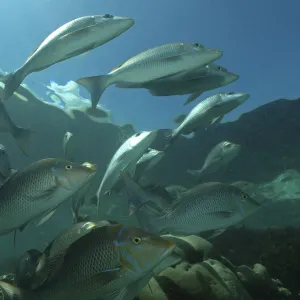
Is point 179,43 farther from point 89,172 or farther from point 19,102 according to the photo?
point 19,102

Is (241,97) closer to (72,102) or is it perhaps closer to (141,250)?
(141,250)

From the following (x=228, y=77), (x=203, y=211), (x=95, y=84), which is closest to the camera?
(x=95, y=84)

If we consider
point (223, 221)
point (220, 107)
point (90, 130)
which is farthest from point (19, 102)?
point (223, 221)

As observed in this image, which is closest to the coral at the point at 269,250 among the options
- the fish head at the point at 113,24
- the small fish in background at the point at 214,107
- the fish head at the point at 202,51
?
the small fish in background at the point at 214,107

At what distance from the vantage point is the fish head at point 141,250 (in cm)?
187

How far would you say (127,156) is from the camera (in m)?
4.48

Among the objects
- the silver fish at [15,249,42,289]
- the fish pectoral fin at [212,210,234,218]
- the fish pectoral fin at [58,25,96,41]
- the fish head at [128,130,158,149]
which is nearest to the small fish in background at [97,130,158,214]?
the fish head at [128,130,158,149]

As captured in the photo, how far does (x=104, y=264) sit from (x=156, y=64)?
2116 mm

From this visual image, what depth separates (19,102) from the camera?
15570 mm

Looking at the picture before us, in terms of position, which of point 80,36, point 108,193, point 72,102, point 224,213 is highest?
point 80,36

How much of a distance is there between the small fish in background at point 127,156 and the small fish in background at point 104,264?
2490 millimetres

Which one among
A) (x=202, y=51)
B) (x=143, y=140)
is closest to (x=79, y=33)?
(x=202, y=51)

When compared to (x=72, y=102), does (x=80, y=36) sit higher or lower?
higher

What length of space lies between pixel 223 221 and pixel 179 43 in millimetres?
2155
